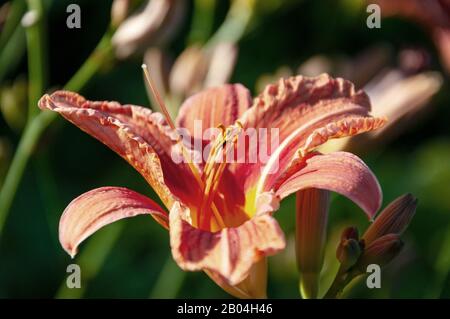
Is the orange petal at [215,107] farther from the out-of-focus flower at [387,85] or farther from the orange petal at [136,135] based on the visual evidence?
the out-of-focus flower at [387,85]

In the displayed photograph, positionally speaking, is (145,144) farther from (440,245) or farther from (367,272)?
(440,245)

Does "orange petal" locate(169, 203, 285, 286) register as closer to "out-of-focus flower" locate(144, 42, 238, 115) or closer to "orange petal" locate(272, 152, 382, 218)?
"orange petal" locate(272, 152, 382, 218)

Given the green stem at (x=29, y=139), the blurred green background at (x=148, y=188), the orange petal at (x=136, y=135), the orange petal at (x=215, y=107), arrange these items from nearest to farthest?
1. the orange petal at (x=136, y=135)
2. the orange petal at (x=215, y=107)
3. the green stem at (x=29, y=139)
4. the blurred green background at (x=148, y=188)

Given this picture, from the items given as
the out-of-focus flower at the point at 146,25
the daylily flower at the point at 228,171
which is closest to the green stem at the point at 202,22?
the out-of-focus flower at the point at 146,25

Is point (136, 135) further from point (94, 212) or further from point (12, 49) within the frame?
point (12, 49)

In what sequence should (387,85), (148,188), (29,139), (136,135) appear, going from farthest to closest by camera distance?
(148,188) < (387,85) < (29,139) < (136,135)
